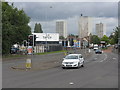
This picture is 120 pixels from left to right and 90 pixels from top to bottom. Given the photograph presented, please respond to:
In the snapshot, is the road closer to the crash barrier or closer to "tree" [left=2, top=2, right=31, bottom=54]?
"tree" [left=2, top=2, right=31, bottom=54]

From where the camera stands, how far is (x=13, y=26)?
5466cm

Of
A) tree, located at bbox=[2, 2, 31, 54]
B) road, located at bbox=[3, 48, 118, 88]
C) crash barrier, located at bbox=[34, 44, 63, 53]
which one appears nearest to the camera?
road, located at bbox=[3, 48, 118, 88]

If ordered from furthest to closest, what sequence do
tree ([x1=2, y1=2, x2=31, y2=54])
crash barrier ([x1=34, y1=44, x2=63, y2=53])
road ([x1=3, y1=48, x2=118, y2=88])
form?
crash barrier ([x1=34, y1=44, x2=63, y2=53])
tree ([x1=2, y1=2, x2=31, y2=54])
road ([x1=3, y1=48, x2=118, y2=88])

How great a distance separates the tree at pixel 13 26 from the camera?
50.3m

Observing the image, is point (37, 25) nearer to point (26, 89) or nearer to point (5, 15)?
point (5, 15)

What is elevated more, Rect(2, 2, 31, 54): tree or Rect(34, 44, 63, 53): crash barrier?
Rect(2, 2, 31, 54): tree

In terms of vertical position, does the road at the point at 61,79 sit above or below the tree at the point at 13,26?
below

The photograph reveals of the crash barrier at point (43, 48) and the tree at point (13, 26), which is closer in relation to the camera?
the tree at point (13, 26)

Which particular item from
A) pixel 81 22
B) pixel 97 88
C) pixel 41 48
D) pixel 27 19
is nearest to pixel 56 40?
pixel 41 48

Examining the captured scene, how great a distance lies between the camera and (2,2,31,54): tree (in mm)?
50284

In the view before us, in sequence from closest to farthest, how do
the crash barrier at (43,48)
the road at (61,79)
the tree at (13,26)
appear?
the road at (61,79), the tree at (13,26), the crash barrier at (43,48)

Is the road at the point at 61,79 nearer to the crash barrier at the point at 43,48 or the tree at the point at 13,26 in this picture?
the tree at the point at 13,26

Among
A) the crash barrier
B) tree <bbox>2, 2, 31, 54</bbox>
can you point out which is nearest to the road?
tree <bbox>2, 2, 31, 54</bbox>

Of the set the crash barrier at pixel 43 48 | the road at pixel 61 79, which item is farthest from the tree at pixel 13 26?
the road at pixel 61 79
